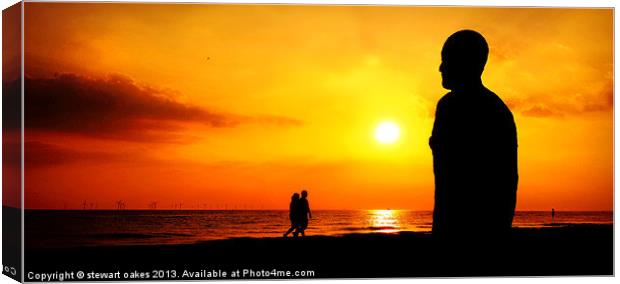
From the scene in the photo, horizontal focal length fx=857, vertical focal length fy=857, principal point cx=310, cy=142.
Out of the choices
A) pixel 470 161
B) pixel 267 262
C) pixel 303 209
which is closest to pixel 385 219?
pixel 303 209

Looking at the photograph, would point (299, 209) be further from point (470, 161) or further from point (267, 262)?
point (470, 161)

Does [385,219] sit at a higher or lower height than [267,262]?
higher

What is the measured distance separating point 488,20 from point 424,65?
1.01 meters

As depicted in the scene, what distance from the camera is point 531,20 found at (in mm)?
11367

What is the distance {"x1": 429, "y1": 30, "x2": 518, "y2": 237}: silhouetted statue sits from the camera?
23.4 feet

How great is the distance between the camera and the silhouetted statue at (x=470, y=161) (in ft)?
23.4

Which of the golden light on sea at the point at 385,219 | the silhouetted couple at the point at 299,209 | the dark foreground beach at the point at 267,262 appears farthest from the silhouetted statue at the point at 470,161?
the golden light on sea at the point at 385,219

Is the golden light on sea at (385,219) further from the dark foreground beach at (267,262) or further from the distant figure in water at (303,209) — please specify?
the dark foreground beach at (267,262)

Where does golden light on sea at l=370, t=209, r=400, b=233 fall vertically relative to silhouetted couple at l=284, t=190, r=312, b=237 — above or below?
below

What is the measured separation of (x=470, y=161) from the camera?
277 inches

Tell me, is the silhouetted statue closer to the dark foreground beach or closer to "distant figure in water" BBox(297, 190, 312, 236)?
the dark foreground beach

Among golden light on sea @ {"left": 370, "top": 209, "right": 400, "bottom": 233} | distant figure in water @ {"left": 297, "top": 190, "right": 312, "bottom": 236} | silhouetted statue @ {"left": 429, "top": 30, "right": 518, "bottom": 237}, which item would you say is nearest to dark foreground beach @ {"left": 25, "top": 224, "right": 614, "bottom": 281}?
distant figure in water @ {"left": 297, "top": 190, "right": 312, "bottom": 236}

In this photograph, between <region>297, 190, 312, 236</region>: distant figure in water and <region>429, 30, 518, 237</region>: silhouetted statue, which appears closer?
<region>429, 30, 518, 237</region>: silhouetted statue

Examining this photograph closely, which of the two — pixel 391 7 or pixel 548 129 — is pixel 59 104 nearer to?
pixel 391 7
